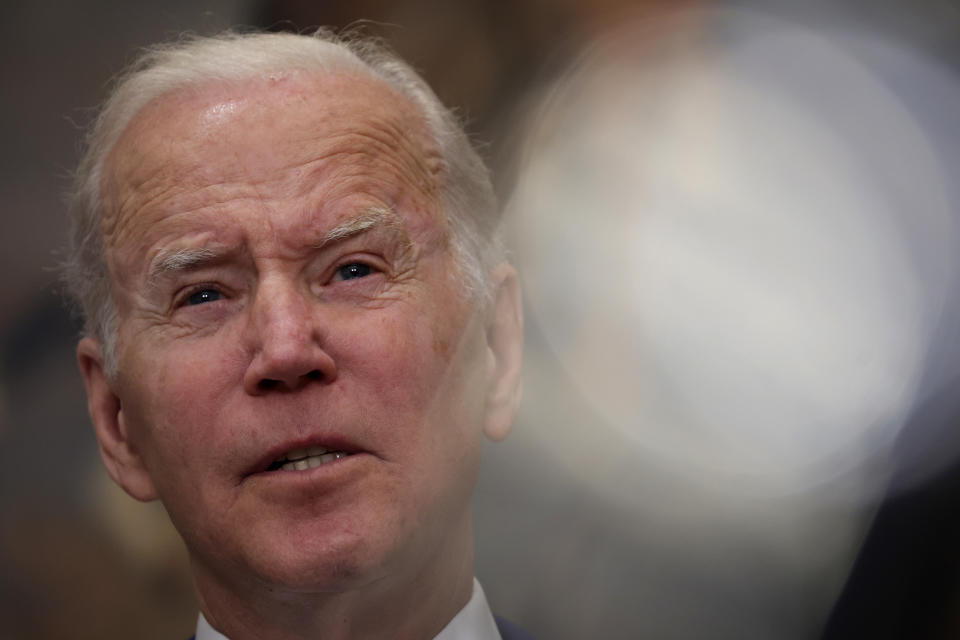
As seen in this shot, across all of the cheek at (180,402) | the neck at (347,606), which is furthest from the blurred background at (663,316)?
the cheek at (180,402)

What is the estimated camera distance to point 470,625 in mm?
2059

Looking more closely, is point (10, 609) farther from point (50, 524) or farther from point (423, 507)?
point (423, 507)

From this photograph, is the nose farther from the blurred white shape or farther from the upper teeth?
the blurred white shape

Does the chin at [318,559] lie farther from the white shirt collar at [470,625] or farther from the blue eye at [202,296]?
the blue eye at [202,296]

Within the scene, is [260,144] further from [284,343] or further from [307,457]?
[307,457]

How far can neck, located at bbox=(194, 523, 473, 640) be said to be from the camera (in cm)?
187

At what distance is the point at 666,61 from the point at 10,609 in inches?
76.7

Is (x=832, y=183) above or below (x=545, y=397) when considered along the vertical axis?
above

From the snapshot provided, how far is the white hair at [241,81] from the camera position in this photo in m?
2.04

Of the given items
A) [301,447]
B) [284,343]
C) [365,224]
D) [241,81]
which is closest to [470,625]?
[301,447]

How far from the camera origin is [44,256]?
255 cm

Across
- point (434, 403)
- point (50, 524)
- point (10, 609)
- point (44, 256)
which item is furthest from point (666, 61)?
point (10, 609)

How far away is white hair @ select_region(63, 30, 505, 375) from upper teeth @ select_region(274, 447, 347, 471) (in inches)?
17.0

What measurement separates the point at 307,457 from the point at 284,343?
20 cm
